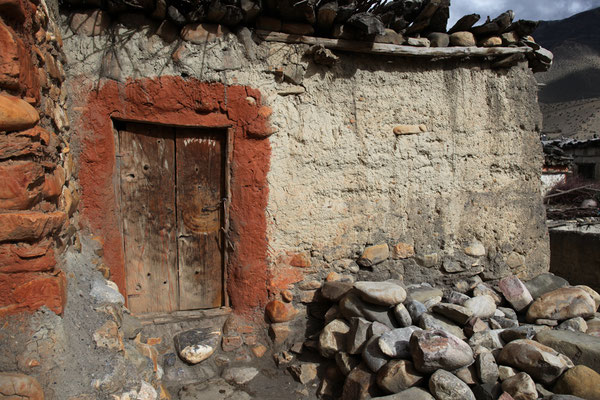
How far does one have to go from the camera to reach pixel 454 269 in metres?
3.12

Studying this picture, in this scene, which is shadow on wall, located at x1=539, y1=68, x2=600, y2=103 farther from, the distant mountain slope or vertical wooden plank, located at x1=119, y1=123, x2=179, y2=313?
vertical wooden plank, located at x1=119, y1=123, x2=179, y2=313

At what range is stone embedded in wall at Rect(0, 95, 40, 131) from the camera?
136 cm

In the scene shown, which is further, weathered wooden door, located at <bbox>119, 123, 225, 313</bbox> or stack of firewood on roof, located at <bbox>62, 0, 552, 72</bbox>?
weathered wooden door, located at <bbox>119, 123, 225, 313</bbox>

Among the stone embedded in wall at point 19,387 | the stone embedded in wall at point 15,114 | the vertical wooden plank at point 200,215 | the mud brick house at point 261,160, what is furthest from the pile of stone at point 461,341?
the stone embedded in wall at point 15,114

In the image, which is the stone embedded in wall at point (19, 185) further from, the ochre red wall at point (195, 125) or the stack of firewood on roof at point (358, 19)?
the stack of firewood on roof at point (358, 19)

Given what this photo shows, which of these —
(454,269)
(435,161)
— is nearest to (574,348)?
(454,269)

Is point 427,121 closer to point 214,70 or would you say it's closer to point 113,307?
point 214,70

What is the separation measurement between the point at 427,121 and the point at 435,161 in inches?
12.6

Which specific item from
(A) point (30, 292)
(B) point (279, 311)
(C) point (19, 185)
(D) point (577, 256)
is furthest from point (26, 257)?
(D) point (577, 256)

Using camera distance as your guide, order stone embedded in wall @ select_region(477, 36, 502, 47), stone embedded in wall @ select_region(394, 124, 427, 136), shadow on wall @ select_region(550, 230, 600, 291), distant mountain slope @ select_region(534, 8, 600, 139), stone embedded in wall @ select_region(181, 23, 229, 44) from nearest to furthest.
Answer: stone embedded in wall @ select_region(181, 23, 229, 44) < stone embedded in wall @ select_region(394, 124, 427, 136) < stone embedded in wall @ select_region(477, 36, 502, 47) < shadow on wall @ select_region(550, 230, 600, 291) < distant mountain slope @ select_region(534, 8, 600, 139)

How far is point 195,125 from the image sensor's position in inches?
101

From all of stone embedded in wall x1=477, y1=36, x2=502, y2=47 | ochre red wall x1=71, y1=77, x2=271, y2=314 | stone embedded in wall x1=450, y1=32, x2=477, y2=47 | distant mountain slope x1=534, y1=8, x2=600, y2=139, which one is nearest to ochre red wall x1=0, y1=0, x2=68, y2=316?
ochre red wall x1=71, y1=77, x2=271, y2=314

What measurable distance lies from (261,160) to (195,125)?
497 millimetres

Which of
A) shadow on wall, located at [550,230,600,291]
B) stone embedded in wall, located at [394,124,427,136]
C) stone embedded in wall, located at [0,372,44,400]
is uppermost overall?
stone embedded in wall, located at [394,124,427,136]
